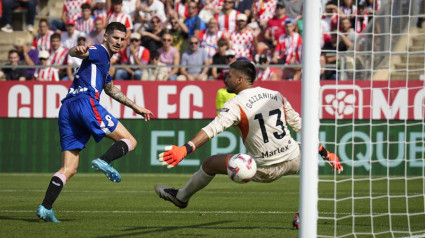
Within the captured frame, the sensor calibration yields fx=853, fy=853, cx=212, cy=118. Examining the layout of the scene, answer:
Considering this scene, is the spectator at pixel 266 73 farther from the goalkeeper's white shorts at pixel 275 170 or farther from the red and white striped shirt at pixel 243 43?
the goalkeeper's white shorts at pixel 275 170

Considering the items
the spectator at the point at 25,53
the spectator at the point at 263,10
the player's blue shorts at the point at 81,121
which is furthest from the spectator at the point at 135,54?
the player's blue shorts at the point at 81,121

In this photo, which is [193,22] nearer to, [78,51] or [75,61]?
[75,61]

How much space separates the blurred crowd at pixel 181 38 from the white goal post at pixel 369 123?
114 cm

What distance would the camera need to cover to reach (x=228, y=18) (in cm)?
2064

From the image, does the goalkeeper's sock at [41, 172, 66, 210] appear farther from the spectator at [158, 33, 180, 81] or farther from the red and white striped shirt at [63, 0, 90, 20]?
the red and white striped shirt at [63, 0, 90, 20]

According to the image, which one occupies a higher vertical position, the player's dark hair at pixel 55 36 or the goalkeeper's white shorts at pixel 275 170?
the player's dark hair at pixel 55 36

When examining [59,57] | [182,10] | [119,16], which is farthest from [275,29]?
[59,57]

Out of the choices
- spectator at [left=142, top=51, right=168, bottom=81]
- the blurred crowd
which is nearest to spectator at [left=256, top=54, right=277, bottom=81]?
the blurred crowd

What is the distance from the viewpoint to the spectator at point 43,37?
2123 cm

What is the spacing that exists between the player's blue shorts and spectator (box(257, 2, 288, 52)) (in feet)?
35.1

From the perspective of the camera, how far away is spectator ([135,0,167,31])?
69.1 ft

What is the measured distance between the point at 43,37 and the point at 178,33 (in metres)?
3.44

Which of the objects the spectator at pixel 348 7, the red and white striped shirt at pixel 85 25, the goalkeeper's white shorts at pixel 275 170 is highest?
the spectator at pixel 348 7

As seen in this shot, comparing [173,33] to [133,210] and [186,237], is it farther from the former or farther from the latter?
[186,237]
